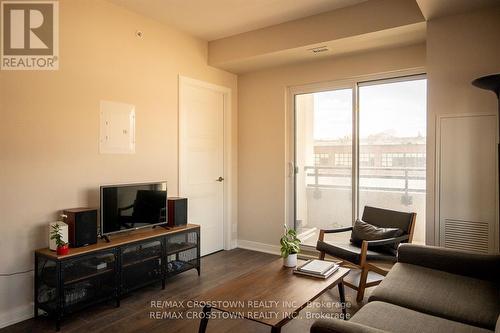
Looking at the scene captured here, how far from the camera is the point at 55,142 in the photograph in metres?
2.92

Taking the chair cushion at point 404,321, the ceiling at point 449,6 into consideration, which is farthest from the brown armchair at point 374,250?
the ceiling at point 449,6

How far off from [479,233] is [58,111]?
12.3 ft

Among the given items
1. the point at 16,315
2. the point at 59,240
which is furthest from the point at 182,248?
the point at 16,315

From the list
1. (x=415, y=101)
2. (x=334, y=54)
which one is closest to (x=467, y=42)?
(x=415, y=101)

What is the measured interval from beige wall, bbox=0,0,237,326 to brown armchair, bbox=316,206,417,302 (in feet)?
6.71

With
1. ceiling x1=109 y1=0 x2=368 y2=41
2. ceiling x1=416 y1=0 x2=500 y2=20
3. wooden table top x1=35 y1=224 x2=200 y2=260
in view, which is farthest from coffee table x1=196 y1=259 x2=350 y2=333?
ceiling x1=109 y1=0 x2=368 y2=41

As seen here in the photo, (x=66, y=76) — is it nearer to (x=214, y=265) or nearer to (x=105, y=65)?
(x=105, y=65)

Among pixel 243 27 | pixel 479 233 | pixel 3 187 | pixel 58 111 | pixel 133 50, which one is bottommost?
pixel 479 233

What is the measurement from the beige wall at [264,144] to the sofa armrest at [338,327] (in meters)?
3.12

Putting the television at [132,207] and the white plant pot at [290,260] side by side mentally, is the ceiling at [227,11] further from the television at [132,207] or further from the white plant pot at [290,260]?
the white plant pot at [290,260]

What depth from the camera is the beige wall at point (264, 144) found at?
454cm

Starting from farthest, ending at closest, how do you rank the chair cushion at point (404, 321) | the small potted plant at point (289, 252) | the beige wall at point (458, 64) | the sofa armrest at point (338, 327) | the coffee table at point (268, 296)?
1. the beige wall at point (458, 64)
2. the small potted plant at point (289, 252)
3. the coffee table at point (268, 296)
4. the chair cushion at point (404, 321)
5. the sofa armrest at point (338, 327)

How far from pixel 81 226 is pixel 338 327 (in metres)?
2.25

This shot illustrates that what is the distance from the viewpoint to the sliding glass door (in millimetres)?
3775
